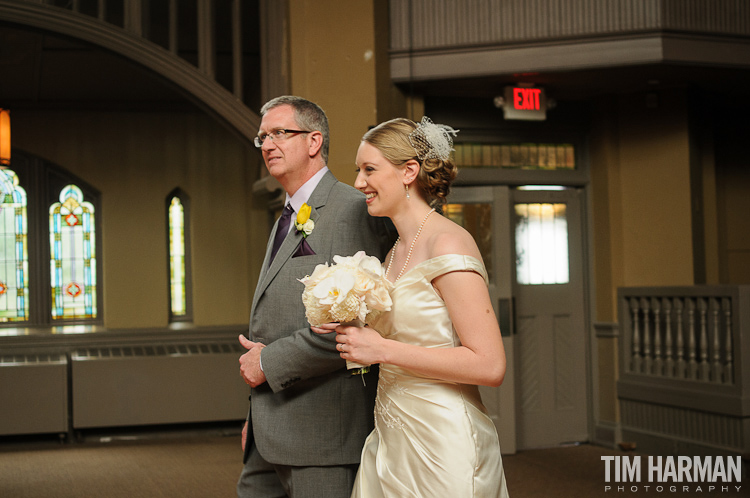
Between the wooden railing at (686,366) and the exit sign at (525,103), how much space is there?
5.38 ft

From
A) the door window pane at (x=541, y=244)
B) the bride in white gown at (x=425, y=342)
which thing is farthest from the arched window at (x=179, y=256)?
the bride in white gown at (x=425, y=342)

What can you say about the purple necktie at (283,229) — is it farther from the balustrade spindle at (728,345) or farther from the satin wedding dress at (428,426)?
the balustrade spindle at (728,345)

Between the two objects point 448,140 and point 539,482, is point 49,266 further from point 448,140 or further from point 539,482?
point 448,140

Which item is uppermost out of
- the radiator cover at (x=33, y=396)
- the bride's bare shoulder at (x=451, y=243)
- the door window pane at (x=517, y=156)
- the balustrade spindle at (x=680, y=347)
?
the door window pane at (x=517, y=156)

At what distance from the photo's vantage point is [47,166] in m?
8.18

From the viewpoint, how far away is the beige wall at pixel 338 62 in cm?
540

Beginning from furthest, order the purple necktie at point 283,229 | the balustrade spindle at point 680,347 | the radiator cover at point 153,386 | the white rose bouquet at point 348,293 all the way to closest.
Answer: the radiator cover at point 153,386
the balustrade spindle at point 680,347
the purple necktie at point 283,229
the white rose bouquet at point 348,293

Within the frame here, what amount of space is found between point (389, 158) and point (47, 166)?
7132mm

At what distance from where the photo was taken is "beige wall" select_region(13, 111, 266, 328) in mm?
8117

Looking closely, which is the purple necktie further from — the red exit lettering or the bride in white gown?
the red exit lettering

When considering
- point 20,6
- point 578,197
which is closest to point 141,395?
point 20,6

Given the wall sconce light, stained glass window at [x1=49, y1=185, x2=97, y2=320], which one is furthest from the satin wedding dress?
stained glass window at [x1=49, y1=185, x2=97, y2=320]

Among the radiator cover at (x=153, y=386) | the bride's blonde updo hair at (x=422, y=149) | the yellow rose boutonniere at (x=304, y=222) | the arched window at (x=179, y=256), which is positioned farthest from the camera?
the arched window at (x=179, y=256)

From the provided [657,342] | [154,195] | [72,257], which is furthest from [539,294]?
[72,257]
